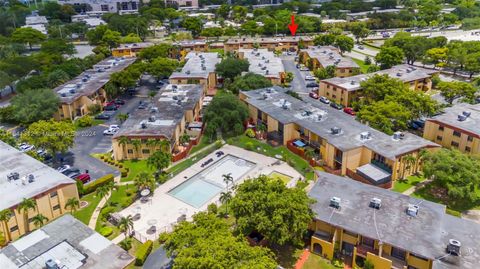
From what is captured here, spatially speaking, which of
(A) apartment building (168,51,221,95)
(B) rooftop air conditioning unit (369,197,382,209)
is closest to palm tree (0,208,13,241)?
(B) rooftop air conditioning unit (369,197,382,209)

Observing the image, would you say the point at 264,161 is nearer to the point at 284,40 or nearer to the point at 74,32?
the point at 284,40

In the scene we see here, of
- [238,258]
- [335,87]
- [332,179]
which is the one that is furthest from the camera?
[335,87]

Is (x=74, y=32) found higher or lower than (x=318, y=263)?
higher

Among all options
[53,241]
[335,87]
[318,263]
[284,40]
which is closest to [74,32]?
[284,40]

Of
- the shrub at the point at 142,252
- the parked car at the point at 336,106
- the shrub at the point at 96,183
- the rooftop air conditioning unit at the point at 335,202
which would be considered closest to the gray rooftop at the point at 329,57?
the parked car at the point at 336,106

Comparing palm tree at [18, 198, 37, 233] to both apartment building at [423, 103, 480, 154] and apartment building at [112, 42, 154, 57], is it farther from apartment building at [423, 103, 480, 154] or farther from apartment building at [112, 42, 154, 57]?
apartment building at [112, 42, 154, 57]

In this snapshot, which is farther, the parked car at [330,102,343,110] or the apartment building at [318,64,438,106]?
the apartment building at [318,64,438,106]
